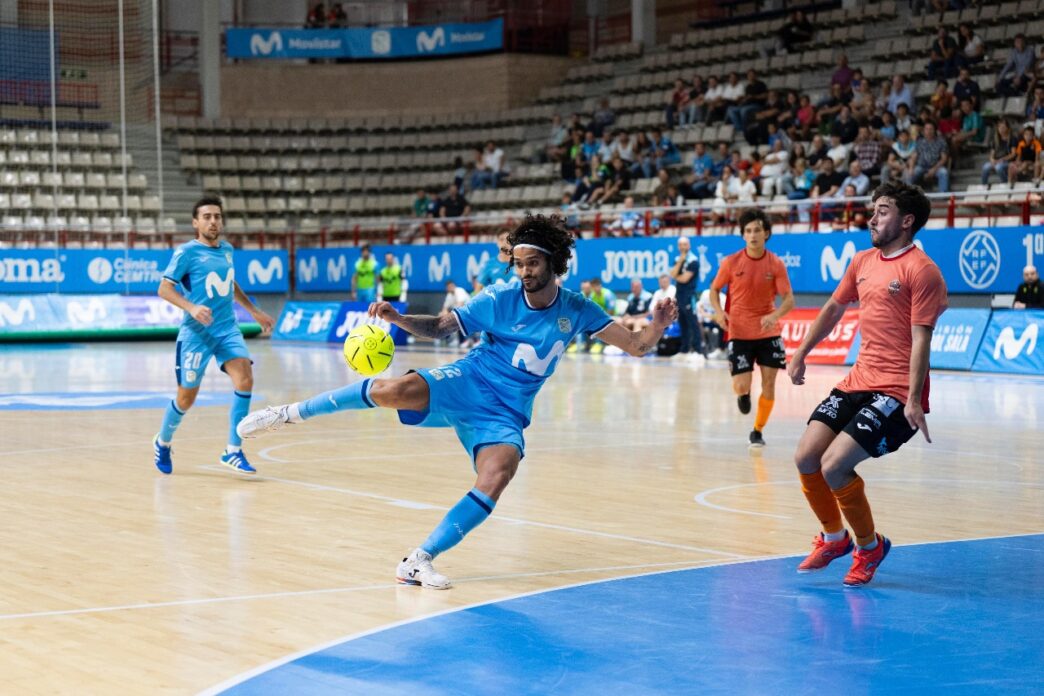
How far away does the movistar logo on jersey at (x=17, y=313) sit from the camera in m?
30.9

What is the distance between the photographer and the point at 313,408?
7.20 m

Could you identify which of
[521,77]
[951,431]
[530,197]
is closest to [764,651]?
[951,431]

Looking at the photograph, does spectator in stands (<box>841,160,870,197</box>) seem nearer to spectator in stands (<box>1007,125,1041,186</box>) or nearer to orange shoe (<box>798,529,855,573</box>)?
spectator in stands (<box>1007,125,1041,186</box>)

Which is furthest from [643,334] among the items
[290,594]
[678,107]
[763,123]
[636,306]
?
[678,107]

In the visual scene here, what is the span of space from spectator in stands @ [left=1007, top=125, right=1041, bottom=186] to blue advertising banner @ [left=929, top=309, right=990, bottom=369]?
7.31ft

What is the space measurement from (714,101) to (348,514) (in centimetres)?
2381

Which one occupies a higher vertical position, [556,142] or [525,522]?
[556,142]

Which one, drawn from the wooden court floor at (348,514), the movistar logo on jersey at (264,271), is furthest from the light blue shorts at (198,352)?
the movistar logo on jersey at (264,271)

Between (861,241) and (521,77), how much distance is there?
1842 centimetres

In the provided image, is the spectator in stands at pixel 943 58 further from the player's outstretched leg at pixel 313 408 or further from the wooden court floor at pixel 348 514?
the player's outstretched leg at pixel 313 408

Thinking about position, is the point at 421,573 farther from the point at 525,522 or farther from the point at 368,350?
the point at 525,522

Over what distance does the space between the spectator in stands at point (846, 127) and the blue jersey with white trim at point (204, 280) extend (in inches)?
695

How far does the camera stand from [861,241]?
2412 cm

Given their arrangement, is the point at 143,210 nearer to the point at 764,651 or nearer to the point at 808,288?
the point at 808,288
